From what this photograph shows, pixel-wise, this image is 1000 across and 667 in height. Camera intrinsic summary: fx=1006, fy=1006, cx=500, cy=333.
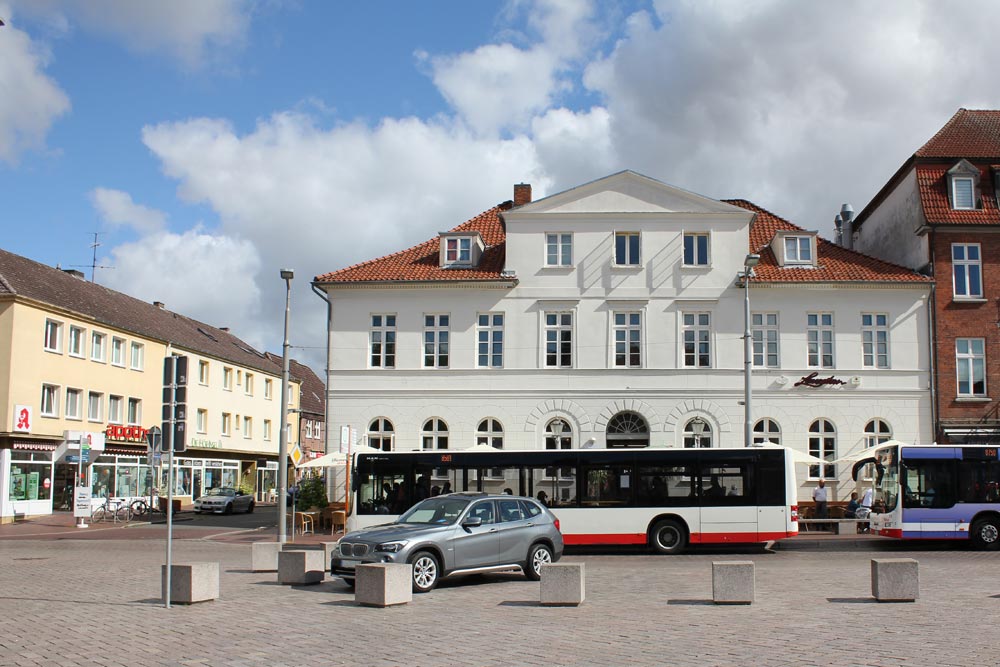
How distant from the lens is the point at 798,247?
3925 cm

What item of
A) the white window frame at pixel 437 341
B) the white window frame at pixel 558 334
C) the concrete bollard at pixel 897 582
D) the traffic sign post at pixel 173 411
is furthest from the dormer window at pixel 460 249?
the concrete bollard at pixel 897 582

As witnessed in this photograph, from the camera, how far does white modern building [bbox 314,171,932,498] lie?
37688 mm

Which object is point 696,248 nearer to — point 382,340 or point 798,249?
point 798,249

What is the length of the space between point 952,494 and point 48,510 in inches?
1450

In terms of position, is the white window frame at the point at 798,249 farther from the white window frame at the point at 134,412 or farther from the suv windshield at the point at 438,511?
the white window frame at the point at 134,412

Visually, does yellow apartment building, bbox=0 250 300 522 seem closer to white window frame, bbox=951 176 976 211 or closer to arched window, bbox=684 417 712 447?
arched window, bbox=684 417 712 447

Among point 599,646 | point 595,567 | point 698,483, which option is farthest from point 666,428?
point 599,646

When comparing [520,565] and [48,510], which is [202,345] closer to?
[48,510]

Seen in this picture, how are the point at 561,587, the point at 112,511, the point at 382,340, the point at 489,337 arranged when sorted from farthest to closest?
the point at 112,511 < the point at 382,340 < the point at 489,337 < the point at 561,587

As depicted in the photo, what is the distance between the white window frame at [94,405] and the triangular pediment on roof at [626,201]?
2308 cm

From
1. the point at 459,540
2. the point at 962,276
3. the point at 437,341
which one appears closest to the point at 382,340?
the point at 437,341

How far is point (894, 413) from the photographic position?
123ft

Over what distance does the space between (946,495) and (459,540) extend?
15677 mm

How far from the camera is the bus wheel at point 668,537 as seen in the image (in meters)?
26.0
